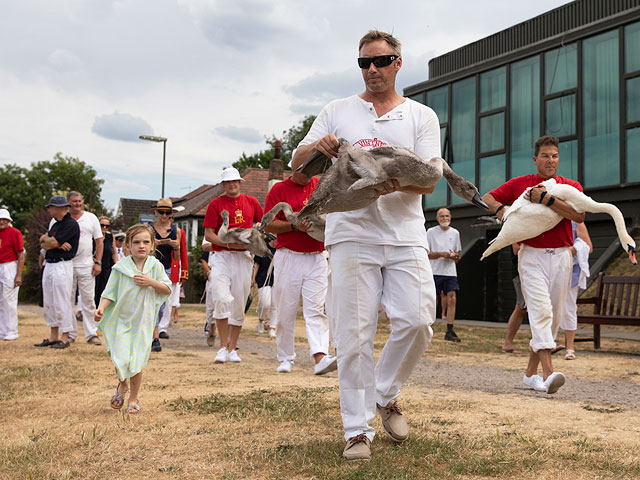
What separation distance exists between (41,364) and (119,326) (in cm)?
334

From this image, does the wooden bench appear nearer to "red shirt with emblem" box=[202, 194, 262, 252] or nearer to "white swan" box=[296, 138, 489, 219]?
"red shirt with emblem" box=[202, 194, 262, 252]

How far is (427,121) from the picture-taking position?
4.48 m

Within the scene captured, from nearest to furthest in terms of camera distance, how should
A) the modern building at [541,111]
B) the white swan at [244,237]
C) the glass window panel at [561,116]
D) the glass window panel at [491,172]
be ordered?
the white swan at [244,237] < the modern building at [541,111] < the glass window panel at [561,116] < the glass window panel at [491,172]

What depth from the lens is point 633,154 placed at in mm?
17562

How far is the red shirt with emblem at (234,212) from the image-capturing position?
28.6 feet

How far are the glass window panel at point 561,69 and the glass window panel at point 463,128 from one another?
299 centimetres

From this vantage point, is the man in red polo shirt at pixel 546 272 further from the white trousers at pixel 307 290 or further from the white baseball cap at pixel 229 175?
the white baseball cap at pixel 229 175

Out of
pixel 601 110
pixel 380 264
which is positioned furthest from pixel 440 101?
pixel 380 264

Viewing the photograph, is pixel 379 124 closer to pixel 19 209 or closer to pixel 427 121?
pixel 427 121

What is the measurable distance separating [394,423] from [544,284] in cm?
273

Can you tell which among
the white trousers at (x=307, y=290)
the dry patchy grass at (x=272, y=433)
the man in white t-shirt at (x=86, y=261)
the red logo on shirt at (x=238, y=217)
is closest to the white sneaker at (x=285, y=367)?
the dry patchy grass at (x=272, y=433)

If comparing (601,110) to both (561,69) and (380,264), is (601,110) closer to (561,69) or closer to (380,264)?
(561,69)

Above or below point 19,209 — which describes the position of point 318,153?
→ below

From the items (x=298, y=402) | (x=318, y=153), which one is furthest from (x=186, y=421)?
(x=318, y=153)
